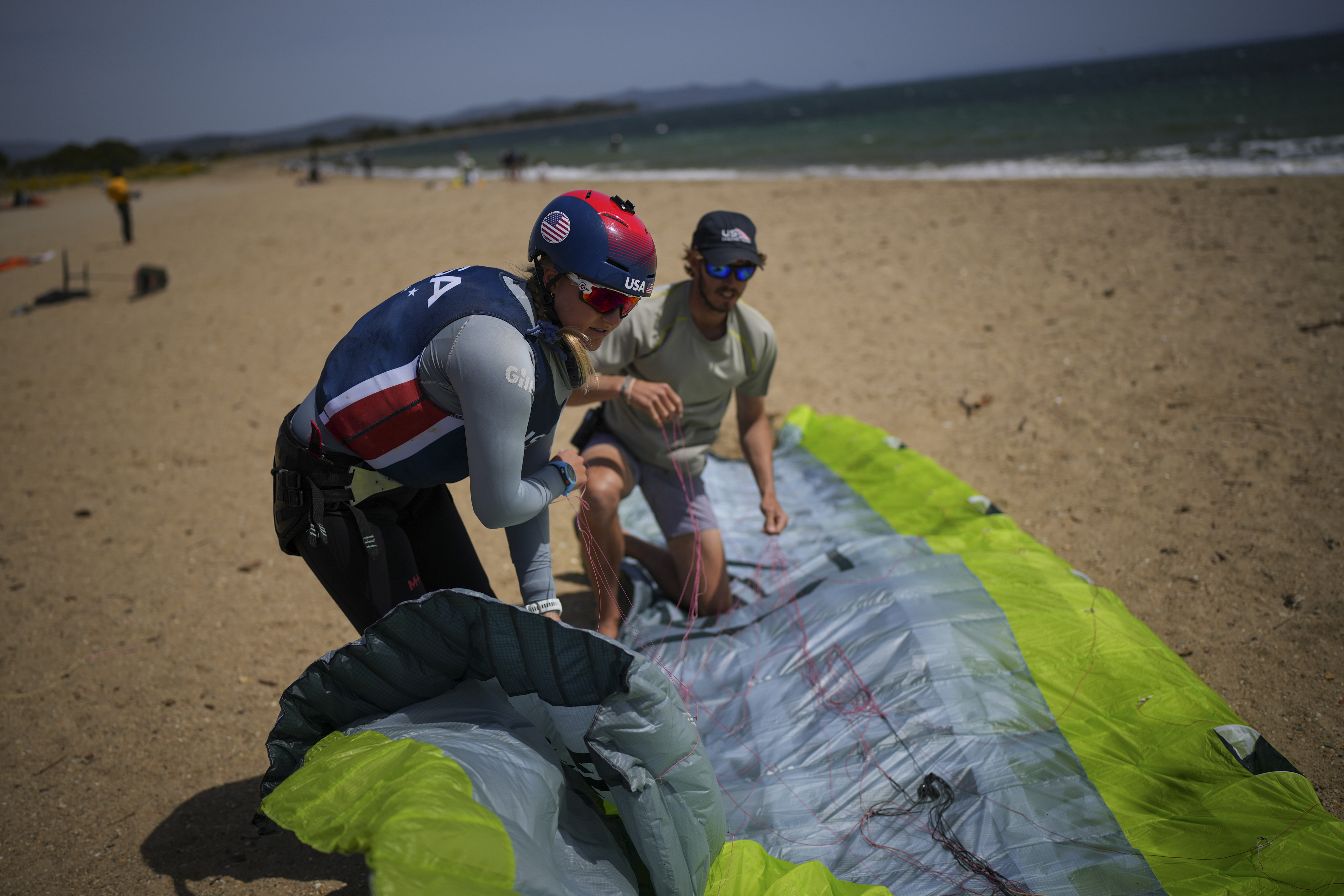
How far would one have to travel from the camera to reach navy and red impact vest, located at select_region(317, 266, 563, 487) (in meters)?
1.87

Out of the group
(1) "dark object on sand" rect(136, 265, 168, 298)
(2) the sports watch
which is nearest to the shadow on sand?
(2) the sports watch

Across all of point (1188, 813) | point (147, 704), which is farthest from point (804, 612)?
point (147, 704)

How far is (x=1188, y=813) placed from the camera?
2.09 metres

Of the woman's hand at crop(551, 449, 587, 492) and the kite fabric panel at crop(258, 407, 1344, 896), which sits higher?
the woman's hand at crop(551, 449, 587, 492)

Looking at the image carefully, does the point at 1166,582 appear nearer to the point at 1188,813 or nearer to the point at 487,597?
the point at 1188,813

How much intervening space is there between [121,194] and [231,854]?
16903mm

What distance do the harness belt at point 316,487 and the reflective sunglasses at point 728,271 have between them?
66.9 inches

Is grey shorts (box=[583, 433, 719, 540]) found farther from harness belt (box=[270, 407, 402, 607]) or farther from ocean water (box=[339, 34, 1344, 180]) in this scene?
ocean water (box=[339, 34, 1344, 180])

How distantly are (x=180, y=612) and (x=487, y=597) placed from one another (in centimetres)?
299

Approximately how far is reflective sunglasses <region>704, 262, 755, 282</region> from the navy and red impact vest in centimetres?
134

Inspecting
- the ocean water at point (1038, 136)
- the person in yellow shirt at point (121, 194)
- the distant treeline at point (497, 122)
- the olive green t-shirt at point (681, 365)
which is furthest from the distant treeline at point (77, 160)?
the olive green t-shirt at point (681, 365)

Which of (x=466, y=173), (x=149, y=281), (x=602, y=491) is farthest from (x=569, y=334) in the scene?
(x=466, y=173)

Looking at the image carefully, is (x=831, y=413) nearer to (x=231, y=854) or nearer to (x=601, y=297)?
(x=601, y=297)

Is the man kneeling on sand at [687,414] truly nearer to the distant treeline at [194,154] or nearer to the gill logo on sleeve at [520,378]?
the gill logo on sleeve at [520,378]
